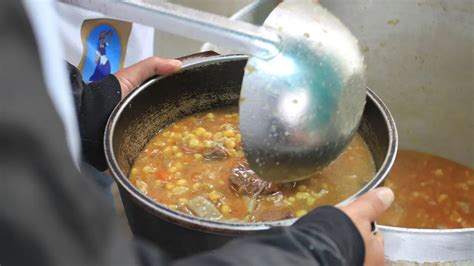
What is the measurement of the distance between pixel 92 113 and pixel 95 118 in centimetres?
1

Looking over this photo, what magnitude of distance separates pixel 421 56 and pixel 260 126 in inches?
41.1

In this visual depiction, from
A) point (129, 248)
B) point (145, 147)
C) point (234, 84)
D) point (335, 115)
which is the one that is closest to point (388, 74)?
point (234, 84)

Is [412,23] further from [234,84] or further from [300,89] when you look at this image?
[300,89]

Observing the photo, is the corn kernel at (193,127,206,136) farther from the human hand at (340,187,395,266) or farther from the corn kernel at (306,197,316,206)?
the human hand at (340,187,395,266)

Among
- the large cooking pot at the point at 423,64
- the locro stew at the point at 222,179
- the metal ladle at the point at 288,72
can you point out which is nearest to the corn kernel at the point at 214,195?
the locro stew at the point at 222,179

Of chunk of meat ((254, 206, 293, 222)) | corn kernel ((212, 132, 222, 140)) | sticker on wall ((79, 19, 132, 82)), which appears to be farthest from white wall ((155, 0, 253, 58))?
chunk of meat ((254, 206, 293, 222))

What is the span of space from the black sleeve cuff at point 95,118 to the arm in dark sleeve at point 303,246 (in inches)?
19.6

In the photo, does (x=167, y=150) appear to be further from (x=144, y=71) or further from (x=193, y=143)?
(x=144, y=71)

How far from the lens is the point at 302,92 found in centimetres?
77

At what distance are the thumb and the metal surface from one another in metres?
0.08

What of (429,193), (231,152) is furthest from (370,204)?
(429,193)

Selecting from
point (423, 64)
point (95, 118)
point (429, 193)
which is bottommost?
point (429, 193)

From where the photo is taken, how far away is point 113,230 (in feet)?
1.78

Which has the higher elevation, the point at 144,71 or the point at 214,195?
the point at 144,71
